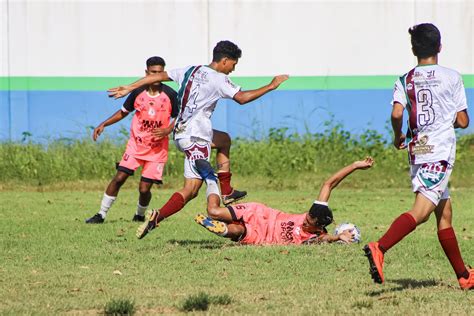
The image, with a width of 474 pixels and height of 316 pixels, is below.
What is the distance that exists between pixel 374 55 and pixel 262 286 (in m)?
12.7

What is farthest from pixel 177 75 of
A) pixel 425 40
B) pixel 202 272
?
pixel 425 40

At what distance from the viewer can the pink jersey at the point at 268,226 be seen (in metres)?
10.9

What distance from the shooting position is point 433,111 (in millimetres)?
8234

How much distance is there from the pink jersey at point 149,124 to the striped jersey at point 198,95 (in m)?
2.85

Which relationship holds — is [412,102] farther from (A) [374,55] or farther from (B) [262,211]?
(A) [374,55]

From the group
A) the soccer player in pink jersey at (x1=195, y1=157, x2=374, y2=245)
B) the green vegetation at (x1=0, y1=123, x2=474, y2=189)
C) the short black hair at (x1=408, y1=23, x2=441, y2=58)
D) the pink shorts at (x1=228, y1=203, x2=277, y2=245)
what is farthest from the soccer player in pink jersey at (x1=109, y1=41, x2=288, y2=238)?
the green vegetation at (x1=0, y1=123, x2=474, y2=189)

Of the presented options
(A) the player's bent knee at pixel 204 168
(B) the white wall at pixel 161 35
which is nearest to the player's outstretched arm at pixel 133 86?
(A) the player's bent knee at pixel 204 168

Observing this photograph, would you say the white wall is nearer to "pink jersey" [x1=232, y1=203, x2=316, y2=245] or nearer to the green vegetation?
the green vegetation

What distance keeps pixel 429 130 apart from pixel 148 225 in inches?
131

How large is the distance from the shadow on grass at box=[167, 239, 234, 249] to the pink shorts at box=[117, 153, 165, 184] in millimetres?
2073

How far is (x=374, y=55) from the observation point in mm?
20719

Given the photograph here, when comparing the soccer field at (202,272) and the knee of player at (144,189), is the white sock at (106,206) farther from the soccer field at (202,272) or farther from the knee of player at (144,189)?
the knee of player at (144,189)

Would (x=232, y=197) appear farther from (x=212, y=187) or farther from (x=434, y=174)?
(x=434, y=174)

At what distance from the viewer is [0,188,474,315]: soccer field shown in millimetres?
7770
